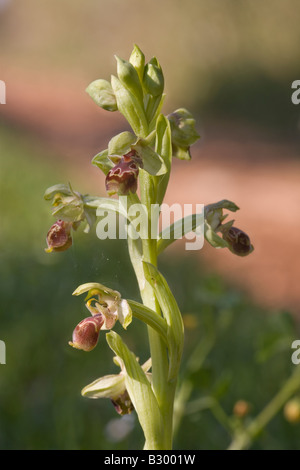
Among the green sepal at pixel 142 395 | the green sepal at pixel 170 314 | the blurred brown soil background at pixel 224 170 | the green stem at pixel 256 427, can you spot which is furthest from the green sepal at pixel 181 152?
the blurred brown soil background at pixel 224 170

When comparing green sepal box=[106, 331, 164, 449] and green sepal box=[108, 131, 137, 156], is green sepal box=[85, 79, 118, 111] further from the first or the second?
green sepal box=[106, 331, 164, 449]

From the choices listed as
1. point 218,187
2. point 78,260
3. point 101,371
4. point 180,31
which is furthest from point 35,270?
point 180,31

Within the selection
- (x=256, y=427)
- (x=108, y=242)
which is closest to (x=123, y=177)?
(x=256, y=427)

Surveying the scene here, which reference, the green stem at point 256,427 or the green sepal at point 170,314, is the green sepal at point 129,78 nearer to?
the green sepal at point 170,314

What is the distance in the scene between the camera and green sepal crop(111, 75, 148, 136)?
42.7 inches

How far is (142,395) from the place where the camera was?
1.09 metres

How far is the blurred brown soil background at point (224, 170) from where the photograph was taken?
367cm

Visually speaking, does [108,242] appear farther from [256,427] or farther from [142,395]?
[142,395]

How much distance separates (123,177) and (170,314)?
0.75ft

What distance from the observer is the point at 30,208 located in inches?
131

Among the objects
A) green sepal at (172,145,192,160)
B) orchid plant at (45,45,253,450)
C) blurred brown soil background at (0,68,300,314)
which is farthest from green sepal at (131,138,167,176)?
blurred brown soil background at (0,68,300,314)

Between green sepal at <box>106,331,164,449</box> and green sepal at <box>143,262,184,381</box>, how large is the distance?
0.05 metres

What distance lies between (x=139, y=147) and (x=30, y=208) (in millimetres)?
2320
